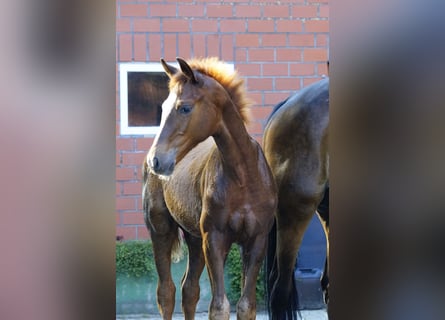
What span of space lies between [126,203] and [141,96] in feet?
2.03

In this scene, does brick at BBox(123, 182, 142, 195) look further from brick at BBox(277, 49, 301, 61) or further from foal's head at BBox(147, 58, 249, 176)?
foal's head at BBox(147, 58, 249, 176)

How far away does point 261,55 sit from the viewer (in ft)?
11.8

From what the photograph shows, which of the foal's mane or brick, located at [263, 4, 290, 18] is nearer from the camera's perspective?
the foal's mane

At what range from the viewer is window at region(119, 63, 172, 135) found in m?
3.47

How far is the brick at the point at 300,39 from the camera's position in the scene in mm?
3600

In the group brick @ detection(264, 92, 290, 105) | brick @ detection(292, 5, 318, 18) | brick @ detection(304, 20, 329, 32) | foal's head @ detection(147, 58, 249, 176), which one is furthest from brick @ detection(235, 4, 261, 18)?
foal's head @ detection(147, 58, 249, 176)

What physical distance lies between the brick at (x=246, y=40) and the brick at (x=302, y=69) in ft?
0.86

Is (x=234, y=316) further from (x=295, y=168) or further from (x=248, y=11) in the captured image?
(x=248, y=11)

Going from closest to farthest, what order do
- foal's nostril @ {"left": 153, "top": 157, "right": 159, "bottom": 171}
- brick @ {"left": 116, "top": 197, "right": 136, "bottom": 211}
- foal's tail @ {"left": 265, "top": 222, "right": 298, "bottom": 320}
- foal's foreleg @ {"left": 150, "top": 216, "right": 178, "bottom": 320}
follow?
foal's nostril @ {"left": 153, "top": 157, "right": 159, "bottom": 171}, foal's foreleg @ {"left": 150, "top": 216, "right": 178, "bottom": 320}, foal's tail @ {"left": 265, "top": 222, "right": 298, "bottom": 320}, brick @ {"left": 116, "top": 197, "right": 136, "bottom": 211}

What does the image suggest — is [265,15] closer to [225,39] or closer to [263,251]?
[225,39]

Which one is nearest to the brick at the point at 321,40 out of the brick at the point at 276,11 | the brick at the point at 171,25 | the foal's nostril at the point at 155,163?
the brick at the point at 276,11

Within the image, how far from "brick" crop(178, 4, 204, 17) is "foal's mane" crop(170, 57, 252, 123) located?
1.49m
